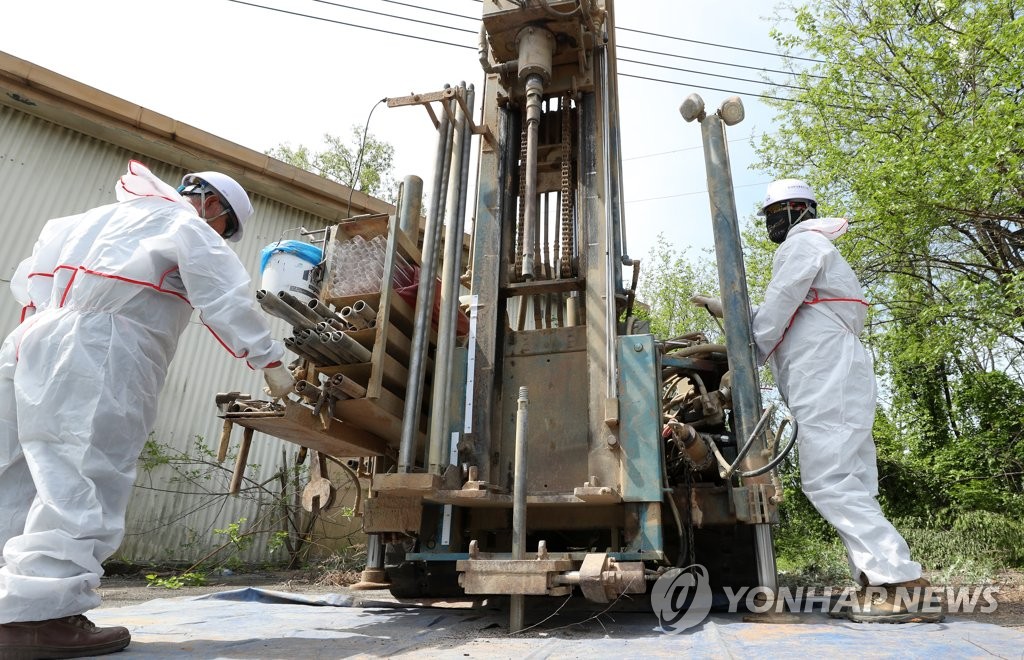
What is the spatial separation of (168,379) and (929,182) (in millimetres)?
8819

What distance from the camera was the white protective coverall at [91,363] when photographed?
7.06ft

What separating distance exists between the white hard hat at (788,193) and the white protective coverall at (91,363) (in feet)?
9.42

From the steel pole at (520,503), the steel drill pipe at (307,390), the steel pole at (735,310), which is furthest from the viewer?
the steel pole at (735,310)

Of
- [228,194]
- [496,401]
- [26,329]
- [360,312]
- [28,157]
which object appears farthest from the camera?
[28,157]

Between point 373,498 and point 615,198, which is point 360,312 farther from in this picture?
point 615,198

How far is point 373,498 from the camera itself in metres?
3.17

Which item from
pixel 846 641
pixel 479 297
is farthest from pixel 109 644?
pixel 846 641

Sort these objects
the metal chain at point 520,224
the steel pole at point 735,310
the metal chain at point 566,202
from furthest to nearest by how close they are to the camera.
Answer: the metal chain at point 520,224 < the metal chain at point 566,202 < the steel pole at point 735,310

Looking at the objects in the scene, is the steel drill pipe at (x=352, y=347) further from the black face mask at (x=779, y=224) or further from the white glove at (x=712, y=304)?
the black face mask at (x=779, y=224)

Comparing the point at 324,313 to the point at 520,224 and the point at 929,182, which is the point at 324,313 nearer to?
the point at 520,224

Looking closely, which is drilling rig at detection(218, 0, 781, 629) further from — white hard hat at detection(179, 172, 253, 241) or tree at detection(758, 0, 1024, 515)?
tree at detection(758, 0, 1024, 515)

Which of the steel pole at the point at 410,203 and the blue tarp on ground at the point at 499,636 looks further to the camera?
the steel pole at the point at 410,203

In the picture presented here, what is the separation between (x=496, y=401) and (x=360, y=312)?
2.91ft

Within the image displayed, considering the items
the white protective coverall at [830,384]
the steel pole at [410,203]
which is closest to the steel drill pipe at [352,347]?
the steel pole at [410,203]
